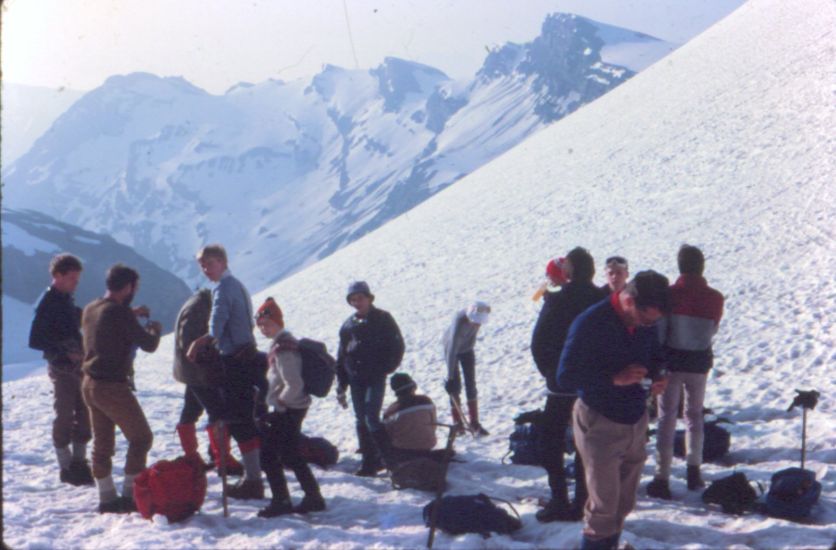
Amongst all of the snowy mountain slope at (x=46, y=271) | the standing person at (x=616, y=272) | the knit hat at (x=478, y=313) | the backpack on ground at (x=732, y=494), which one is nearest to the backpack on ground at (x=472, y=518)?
the backpack on ground at (x=732, y=494)

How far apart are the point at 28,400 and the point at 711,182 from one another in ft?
82.4

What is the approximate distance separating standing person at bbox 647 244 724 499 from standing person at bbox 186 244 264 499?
377 centimetres

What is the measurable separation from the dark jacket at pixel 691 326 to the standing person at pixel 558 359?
92 centimetres

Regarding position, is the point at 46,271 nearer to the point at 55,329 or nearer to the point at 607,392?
the point at 55,329

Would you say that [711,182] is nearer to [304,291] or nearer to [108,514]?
[304,291]

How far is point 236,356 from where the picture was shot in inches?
279

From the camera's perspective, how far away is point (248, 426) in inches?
276

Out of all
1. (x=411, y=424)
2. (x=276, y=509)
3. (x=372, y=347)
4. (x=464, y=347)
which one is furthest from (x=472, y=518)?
(x=464, y=347)

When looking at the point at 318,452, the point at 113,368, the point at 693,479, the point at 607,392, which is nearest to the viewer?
the point at 607,392

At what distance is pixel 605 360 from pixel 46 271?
519 ft

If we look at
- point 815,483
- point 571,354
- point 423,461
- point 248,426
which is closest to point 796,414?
point 815,483

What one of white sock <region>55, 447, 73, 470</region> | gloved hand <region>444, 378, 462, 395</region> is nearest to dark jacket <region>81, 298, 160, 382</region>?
white sock <region>55, 447, 73, 470</region>

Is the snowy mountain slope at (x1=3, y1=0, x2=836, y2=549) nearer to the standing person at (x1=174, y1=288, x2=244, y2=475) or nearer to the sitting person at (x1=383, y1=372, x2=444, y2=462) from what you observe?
the sitting person at (x1=383, y1=372, x2=444, y2=462)

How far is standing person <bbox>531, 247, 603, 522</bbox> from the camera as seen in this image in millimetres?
6031
